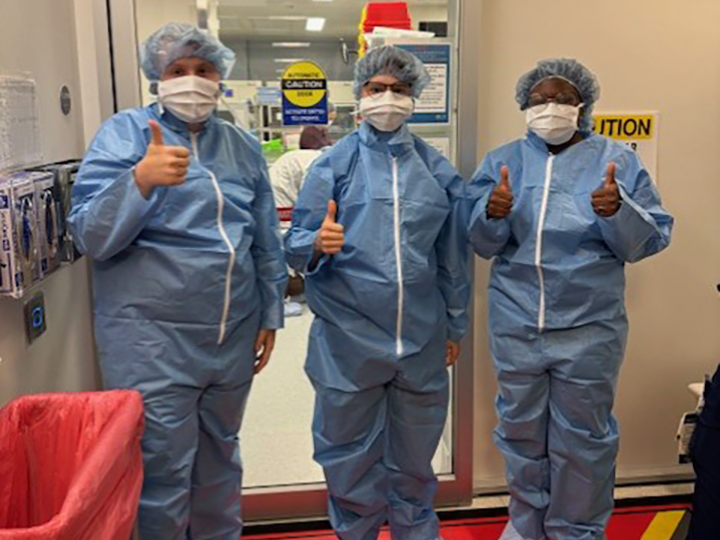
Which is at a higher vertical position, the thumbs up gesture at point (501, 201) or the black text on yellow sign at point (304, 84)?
the black text on yellow sign at point (304, 84)

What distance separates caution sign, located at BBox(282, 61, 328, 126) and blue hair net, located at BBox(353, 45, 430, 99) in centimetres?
42

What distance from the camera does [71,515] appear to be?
3.39 feet

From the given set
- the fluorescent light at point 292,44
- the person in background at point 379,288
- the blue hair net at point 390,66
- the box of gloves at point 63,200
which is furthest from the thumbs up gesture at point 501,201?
the box of gloves at point 63,200

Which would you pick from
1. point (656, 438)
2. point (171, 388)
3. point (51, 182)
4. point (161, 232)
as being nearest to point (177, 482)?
point (171, 388)

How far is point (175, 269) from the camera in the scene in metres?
1.61

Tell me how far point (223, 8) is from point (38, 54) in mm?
→ 807

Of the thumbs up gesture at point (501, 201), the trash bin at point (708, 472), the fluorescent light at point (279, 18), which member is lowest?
the trash bin at point (708, 472)

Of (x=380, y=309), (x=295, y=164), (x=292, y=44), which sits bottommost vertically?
(x=380, y=309)

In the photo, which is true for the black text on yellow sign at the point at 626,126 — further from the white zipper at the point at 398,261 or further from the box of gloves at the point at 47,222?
the box of gloves at the point at 47,222

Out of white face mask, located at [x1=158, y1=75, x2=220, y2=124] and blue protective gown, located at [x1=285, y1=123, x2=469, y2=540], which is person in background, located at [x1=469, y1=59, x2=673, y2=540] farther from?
white face mask, located at [x1=158, y1=75, x2=220, y2=124]

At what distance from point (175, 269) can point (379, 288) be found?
0.53 metres

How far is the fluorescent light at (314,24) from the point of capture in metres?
2.44

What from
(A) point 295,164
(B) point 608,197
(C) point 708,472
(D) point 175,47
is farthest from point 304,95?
(C) point 708,472

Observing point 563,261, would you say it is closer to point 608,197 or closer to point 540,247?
point 540,247
